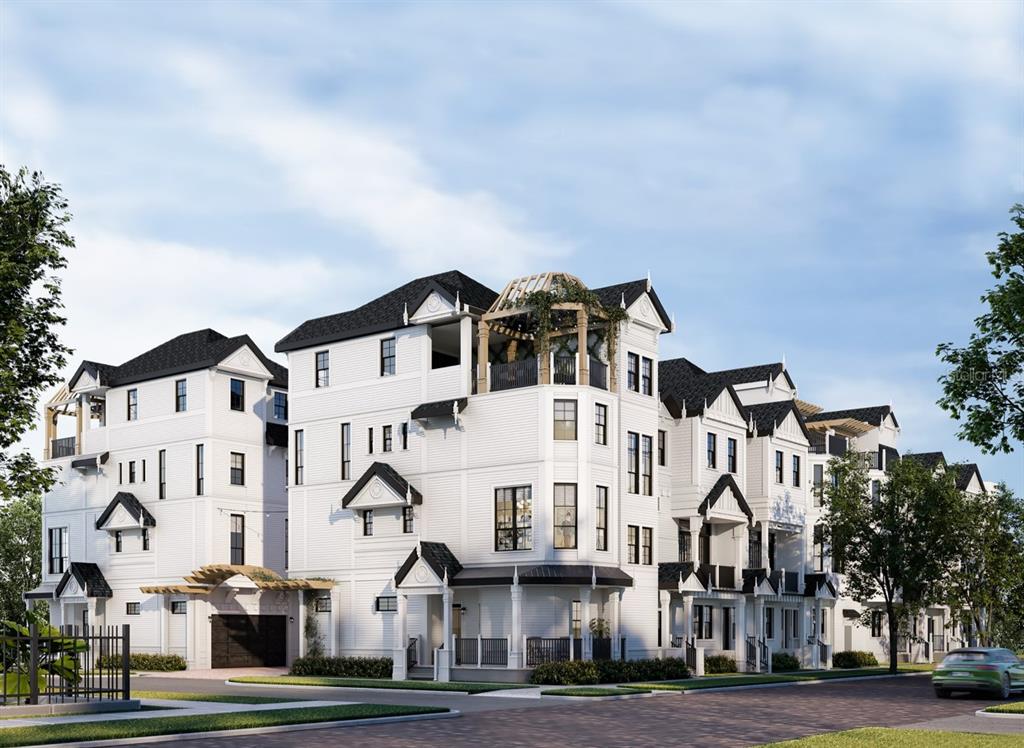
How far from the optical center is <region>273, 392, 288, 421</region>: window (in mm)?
58344

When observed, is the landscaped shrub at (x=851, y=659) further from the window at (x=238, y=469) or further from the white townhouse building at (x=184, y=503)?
the window at (x=238, y=469)

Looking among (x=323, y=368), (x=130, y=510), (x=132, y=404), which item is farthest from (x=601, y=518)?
(x=132, y=404)

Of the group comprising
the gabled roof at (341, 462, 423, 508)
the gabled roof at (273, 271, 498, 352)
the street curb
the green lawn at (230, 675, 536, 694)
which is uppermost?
the gabled roof at (273, 271, 498, 352)

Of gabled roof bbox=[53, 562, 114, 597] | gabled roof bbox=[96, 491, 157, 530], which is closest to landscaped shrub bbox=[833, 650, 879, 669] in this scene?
gabled roof bbox=[96, 491, 157, 530]

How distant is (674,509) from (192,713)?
2829 centimetres

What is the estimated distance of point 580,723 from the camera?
25.8m

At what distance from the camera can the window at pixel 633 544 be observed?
4591 cm

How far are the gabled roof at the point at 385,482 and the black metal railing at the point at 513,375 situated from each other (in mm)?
5155

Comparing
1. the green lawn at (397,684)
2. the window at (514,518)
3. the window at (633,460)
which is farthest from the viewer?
the window at (633,460)

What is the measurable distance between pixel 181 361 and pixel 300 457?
8.25 metres

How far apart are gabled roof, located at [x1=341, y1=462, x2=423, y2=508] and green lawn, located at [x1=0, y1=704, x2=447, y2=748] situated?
18.3m

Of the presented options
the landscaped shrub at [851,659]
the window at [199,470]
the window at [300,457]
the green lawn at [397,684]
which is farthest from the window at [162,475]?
the landscaped shrub at [851,659]

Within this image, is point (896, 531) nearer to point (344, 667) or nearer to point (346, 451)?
point (346, 451)

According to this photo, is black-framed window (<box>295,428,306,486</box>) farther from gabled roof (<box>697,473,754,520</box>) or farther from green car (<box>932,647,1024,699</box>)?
green car (<box>932,647,1024,699</box>)
